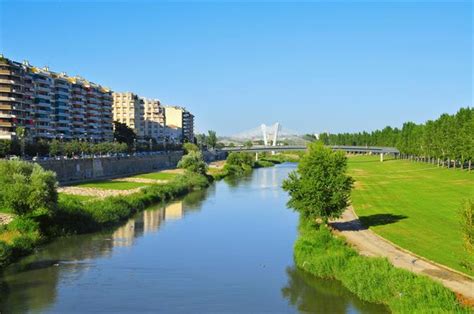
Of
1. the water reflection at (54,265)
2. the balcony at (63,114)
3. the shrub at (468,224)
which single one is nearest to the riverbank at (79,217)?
the water reflection at (54,265)

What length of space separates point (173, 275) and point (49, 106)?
9311 cm

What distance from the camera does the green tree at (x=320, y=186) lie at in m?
39.3

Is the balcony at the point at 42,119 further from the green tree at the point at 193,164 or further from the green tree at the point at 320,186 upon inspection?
the green tree at the point at 320,186

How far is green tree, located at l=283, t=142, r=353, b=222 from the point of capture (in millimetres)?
39344

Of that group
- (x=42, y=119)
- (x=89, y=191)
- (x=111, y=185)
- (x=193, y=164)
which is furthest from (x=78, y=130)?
(x=89, y=191)

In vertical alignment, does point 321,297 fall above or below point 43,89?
below

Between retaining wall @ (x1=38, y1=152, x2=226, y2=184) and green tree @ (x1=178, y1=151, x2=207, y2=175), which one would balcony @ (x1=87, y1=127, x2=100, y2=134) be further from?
green tree @ (x1=178, y1=151, x2=207, y2=175)

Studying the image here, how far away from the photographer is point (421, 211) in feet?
169

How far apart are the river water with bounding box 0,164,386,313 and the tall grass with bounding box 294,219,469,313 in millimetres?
581

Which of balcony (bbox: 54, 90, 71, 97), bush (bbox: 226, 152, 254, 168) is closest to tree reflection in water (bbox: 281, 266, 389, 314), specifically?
balcony (bbox: 54, 90, 71, 97)

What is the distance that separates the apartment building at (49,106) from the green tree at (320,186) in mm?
58397

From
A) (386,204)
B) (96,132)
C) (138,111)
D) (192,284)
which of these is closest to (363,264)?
(192,284)

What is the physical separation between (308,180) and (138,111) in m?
160

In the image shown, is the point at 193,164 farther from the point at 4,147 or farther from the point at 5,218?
the point at 5,218
